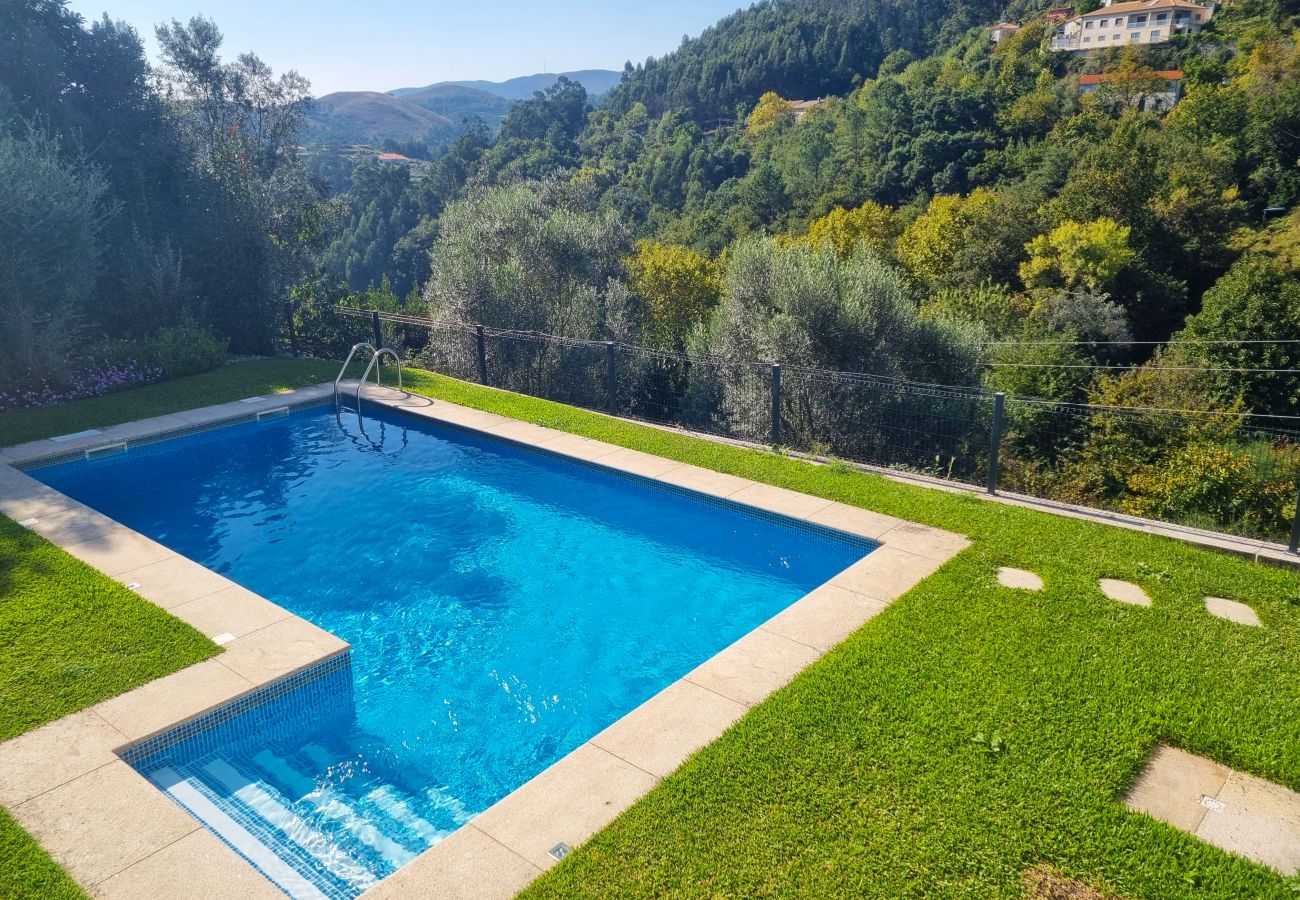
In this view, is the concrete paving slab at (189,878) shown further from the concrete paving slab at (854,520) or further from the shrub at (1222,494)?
the shrub at (1222,494)

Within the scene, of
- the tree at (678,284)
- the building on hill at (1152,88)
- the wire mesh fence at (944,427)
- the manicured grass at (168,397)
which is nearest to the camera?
the wire mesh fence at (944,427)

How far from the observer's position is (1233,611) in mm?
6512

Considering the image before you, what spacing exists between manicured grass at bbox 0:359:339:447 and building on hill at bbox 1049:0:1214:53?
80.4 m

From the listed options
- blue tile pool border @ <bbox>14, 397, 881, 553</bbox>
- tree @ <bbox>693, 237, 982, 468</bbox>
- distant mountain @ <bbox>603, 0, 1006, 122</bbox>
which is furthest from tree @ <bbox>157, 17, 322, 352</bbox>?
distant mountain @ <bbox>603, 0, 1006, 122</bbox>

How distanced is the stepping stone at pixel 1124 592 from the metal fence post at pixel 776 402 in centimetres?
476

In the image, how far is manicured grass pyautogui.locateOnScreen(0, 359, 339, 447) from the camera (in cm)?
1203

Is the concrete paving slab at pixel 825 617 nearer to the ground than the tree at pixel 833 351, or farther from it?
nearer to the ground

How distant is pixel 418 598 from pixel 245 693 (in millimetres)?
2407

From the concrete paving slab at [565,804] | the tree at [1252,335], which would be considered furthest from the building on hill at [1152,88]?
the concrete paving slab at [565,804]

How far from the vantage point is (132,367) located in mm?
14648

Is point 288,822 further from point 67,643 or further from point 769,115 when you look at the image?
point 769,115

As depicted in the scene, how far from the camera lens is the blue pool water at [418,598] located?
5215 mm

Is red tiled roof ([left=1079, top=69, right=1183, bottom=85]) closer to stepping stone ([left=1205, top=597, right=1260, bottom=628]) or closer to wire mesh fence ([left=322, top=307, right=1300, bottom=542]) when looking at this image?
wire mesh fence ([left=322, top=307, right=1300, bottom=542])

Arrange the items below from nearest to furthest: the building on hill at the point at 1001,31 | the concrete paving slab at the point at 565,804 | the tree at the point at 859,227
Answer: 1. the concrete paving slab at the point at 565,804
2. the tree at the point at 859,227
3. the building on hill at the point at 1001,31
